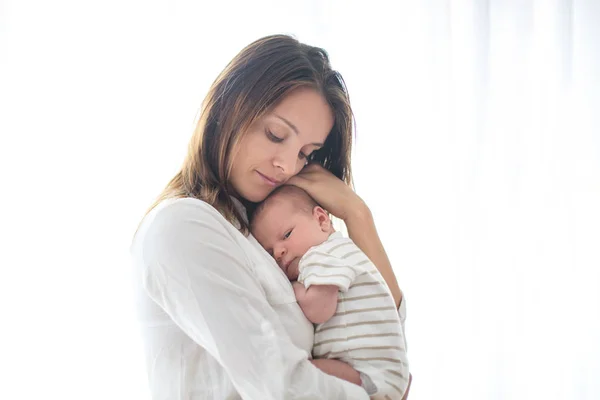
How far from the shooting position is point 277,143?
1.25 meters

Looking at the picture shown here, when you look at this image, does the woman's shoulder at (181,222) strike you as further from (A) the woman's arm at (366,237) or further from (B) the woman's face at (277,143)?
(A) the woman's arm at (366,237)

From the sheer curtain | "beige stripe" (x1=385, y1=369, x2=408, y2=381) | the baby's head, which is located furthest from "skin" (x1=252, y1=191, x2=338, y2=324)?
the sheer curtain

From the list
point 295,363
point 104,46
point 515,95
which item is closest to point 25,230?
point 104,46

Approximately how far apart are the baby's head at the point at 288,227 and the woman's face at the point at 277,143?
1.6 inches

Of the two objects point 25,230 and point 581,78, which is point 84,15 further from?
point 581,78

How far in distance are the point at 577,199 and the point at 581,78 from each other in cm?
35

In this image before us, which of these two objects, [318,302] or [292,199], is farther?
[292,199]

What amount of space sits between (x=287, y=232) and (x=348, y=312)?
184 millimetres

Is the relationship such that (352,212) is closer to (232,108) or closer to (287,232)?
(287,232)

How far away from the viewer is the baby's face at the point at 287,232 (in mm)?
1210

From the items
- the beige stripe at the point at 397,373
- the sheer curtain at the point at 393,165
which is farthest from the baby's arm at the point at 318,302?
the sheer curtain at the point at 393,165

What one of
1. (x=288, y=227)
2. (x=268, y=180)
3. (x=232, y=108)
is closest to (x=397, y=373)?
(x=288, y=227)

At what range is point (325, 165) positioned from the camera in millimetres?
1452

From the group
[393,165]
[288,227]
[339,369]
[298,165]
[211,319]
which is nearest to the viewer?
[211,319]
